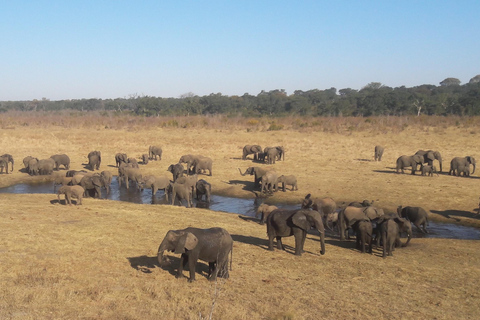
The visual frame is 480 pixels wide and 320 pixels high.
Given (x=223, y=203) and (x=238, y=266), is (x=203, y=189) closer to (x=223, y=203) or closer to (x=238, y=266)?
(x=223, y=203)

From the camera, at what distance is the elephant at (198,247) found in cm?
976

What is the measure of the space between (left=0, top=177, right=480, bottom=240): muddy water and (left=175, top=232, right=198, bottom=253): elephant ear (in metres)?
10.2

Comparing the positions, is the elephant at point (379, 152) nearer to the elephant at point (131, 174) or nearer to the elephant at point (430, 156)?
the elephant at point (430, 156)

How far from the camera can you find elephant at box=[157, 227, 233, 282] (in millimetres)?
9758

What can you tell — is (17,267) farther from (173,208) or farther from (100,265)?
(173,208)

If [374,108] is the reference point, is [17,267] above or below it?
below

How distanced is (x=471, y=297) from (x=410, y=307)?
1.75m

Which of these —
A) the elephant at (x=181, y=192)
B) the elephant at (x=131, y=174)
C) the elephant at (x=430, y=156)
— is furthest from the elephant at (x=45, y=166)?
the elephant at (x=430, y=156)

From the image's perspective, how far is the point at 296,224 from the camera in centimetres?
1226

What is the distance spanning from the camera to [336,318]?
28.2 ft

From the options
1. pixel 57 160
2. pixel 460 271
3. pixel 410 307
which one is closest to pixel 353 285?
pixel 410 307

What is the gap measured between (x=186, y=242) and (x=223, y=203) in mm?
13182

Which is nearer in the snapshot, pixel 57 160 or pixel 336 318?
pixel 336 318

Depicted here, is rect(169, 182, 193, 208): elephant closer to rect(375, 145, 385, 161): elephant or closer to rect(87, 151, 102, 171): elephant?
rect(87, 151, 102, 171): elephant
